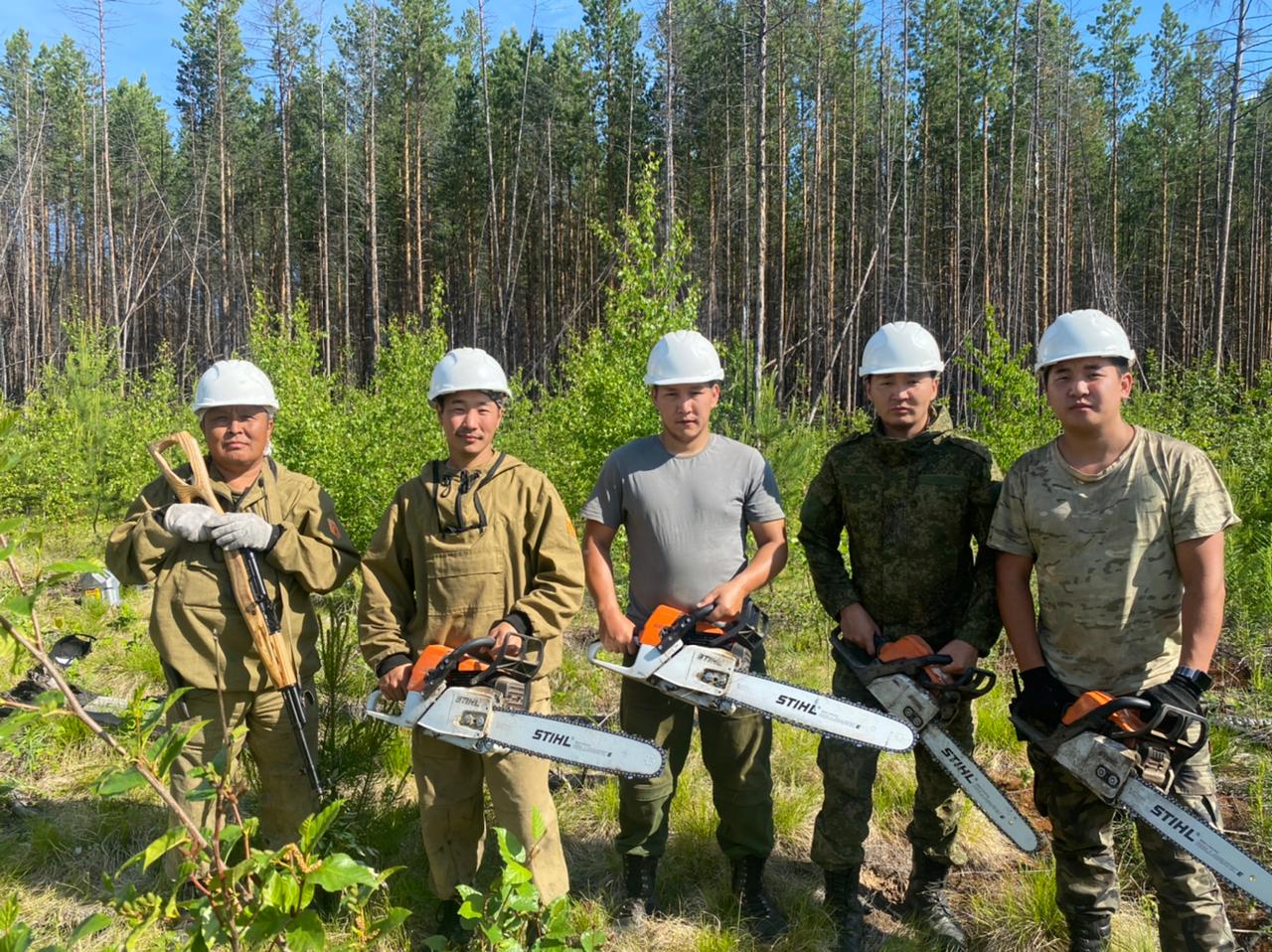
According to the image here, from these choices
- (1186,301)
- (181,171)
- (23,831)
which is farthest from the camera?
(181,171)

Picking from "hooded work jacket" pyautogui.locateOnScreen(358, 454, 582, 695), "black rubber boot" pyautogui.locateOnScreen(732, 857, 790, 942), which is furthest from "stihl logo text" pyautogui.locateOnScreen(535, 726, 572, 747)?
"black rubber boot" pyautogui.locateOnScreen(732, 857, 790, 942)

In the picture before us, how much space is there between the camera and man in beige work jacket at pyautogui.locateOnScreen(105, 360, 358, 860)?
297 centimetres

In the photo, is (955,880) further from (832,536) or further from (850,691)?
(832,536)

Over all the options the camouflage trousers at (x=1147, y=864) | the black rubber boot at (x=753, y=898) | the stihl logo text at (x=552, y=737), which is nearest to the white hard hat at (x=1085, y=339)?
the camouflage trousers at (x=1147, y=864)

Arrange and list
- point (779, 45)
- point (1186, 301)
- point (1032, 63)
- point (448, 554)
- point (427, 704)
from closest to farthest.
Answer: point (427, 704)
point (448, 554)
point (779, 45)
point (1032, 63)
point (1186, 301)

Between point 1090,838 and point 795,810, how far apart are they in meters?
1.53

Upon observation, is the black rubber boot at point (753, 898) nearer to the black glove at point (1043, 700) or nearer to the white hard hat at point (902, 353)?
the black glove at point (1043, 700)

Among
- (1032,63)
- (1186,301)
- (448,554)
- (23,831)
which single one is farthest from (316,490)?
(1186,301)

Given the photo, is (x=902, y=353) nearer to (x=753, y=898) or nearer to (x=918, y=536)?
(x=918, y=536)

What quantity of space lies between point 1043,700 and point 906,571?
61 centimetres

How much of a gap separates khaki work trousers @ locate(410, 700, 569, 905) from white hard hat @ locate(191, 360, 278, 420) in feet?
4.61

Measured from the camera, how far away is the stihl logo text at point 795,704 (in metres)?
2.70

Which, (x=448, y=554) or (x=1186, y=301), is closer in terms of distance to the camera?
(x=448, y=554)

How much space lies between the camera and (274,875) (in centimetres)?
130
